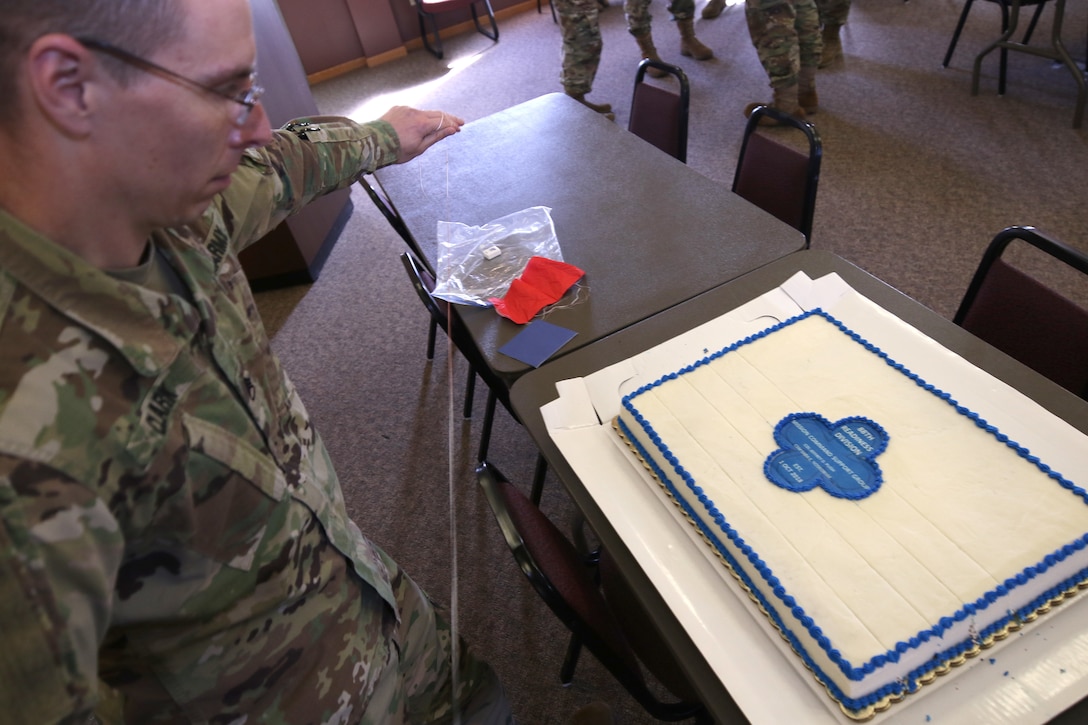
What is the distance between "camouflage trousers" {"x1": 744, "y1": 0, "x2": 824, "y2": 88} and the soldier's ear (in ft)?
10.3

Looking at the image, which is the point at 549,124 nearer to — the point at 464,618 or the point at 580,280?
the point at 580,280

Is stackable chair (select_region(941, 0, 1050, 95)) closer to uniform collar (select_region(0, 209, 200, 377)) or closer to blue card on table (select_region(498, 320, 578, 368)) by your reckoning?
blue card on table (select_region(498, 320, 578, 368))

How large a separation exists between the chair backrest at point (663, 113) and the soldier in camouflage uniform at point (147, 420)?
1.58 m


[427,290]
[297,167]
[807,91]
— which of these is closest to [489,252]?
[427,290]

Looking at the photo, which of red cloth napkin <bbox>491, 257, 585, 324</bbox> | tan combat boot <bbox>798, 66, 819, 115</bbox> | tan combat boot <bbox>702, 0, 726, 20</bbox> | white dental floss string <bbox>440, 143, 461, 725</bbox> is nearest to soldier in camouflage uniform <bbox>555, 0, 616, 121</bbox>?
tan combat boot <bbox>798, 66, 819, 115</bbox>

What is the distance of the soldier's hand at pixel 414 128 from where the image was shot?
1.21 metres

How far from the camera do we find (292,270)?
2.92 metres

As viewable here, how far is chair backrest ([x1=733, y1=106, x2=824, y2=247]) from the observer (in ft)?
5.18

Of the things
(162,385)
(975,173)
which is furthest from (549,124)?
(975,173)

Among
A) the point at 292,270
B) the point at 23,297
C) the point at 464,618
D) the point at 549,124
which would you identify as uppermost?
the point at 23,297

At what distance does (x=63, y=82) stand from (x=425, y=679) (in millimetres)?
919

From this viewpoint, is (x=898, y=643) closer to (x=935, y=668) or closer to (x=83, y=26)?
(x=935, y=668)

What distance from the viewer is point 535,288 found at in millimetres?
1308

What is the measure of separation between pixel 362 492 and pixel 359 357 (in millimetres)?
711
